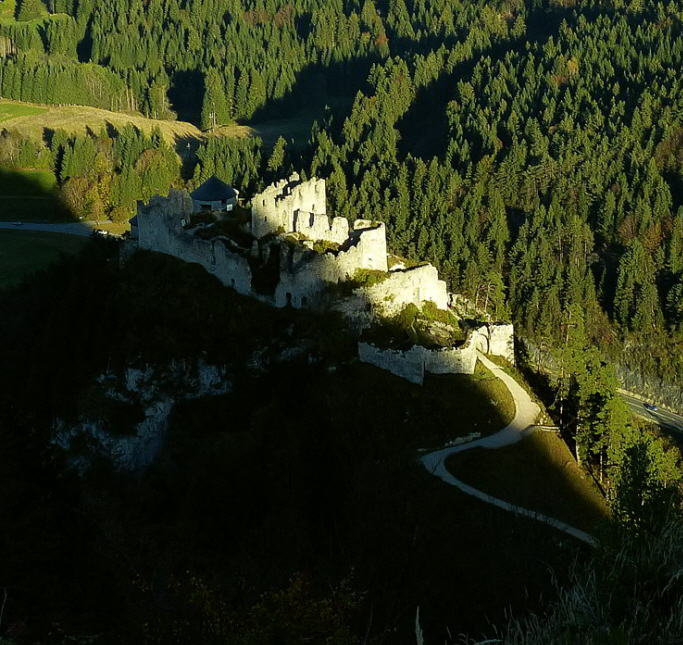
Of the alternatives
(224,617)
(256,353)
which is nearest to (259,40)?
(256,353)

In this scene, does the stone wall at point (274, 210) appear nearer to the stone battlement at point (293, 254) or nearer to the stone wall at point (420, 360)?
the stone battlement at point (293, 254)

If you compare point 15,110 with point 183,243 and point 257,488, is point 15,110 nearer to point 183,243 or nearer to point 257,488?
point 183,243

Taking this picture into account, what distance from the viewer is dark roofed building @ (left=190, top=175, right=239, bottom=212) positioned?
50.5 m

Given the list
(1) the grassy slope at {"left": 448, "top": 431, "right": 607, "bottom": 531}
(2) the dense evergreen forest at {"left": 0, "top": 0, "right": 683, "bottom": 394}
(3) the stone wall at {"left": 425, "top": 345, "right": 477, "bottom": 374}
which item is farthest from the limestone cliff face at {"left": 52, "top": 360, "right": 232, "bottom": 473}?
(2) the dense evergreen forest at {"left": 0, "top": 0, "right": 683, "bottom": 394}

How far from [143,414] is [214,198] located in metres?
14.4

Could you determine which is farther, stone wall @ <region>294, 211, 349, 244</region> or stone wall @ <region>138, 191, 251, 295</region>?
stone wall @ <region>294, 211, 349, 244</region>

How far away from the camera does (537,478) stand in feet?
117

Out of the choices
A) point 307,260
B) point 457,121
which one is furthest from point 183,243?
point 457,121

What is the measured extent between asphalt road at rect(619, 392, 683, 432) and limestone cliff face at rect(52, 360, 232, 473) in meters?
32.0

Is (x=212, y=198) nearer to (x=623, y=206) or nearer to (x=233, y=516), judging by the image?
(x=233, y=516)

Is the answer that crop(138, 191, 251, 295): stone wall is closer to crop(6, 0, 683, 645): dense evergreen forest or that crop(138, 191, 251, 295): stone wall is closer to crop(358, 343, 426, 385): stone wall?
crop(6, 0, 683, 645): dense evergreen forest

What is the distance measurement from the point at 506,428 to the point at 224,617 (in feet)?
73.2

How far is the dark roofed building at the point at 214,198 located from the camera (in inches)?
1987

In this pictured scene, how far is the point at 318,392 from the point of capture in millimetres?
39250
